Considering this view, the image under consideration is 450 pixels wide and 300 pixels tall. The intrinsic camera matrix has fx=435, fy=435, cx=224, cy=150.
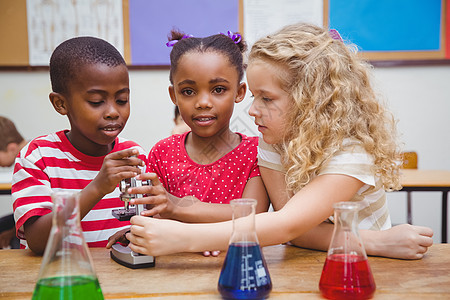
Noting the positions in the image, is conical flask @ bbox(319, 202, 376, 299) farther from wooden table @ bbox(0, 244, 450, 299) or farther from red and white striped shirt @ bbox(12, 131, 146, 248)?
red and white striped shirt @ bbox(12, 131, 146, 248)

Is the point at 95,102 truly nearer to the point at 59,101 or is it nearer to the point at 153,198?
the point at 59,101

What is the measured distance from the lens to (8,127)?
3.24 m

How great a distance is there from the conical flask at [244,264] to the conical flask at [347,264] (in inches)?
4.4

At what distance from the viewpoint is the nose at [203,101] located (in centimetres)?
130

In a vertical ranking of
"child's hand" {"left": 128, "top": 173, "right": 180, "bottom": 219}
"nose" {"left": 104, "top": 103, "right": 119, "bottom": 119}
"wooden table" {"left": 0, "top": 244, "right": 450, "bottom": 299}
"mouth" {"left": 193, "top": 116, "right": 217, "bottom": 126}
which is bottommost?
"wooden table" {"left": 0, "top": 244, "right": 450, "bottom": 299}

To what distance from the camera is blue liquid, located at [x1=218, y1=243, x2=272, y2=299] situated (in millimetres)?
745

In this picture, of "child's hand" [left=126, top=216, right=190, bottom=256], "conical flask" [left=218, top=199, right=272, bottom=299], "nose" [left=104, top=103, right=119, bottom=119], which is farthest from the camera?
"nose" [left=104, top=103, right=119, bottom=119]

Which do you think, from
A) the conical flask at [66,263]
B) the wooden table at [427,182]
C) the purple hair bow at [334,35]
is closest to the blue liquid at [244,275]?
the conical flask at [66,263]

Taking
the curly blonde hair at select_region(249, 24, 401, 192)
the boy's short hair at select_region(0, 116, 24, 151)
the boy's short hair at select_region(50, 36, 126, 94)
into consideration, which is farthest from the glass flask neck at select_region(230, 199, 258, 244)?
the boy's short hair at select_region(0, 116, 24, 151)

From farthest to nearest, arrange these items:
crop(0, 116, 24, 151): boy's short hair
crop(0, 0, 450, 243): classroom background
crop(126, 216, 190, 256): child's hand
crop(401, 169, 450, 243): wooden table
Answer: crop(0, 0, 450, 243): classroom background → crop(0, 116, 24, 151): boy's short hair → crop(401, 169, 450, 243): wooden table → crop(126, 216, 190, 256): child's hand

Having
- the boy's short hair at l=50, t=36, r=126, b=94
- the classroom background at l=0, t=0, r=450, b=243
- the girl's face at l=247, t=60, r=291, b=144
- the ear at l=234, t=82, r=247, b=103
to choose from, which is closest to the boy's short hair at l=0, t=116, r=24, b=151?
the classroom background at l=0, t=0, r=450, b=243

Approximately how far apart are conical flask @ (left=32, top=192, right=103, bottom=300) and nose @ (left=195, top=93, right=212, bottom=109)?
691 millimetres

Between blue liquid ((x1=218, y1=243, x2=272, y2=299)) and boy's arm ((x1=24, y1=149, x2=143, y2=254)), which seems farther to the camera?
boy's arm ((x1=24, y1=149, x2=143, y2=254))

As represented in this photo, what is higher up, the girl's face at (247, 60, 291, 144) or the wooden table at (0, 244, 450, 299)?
the girl's face at (247, 60, 291, 144)
